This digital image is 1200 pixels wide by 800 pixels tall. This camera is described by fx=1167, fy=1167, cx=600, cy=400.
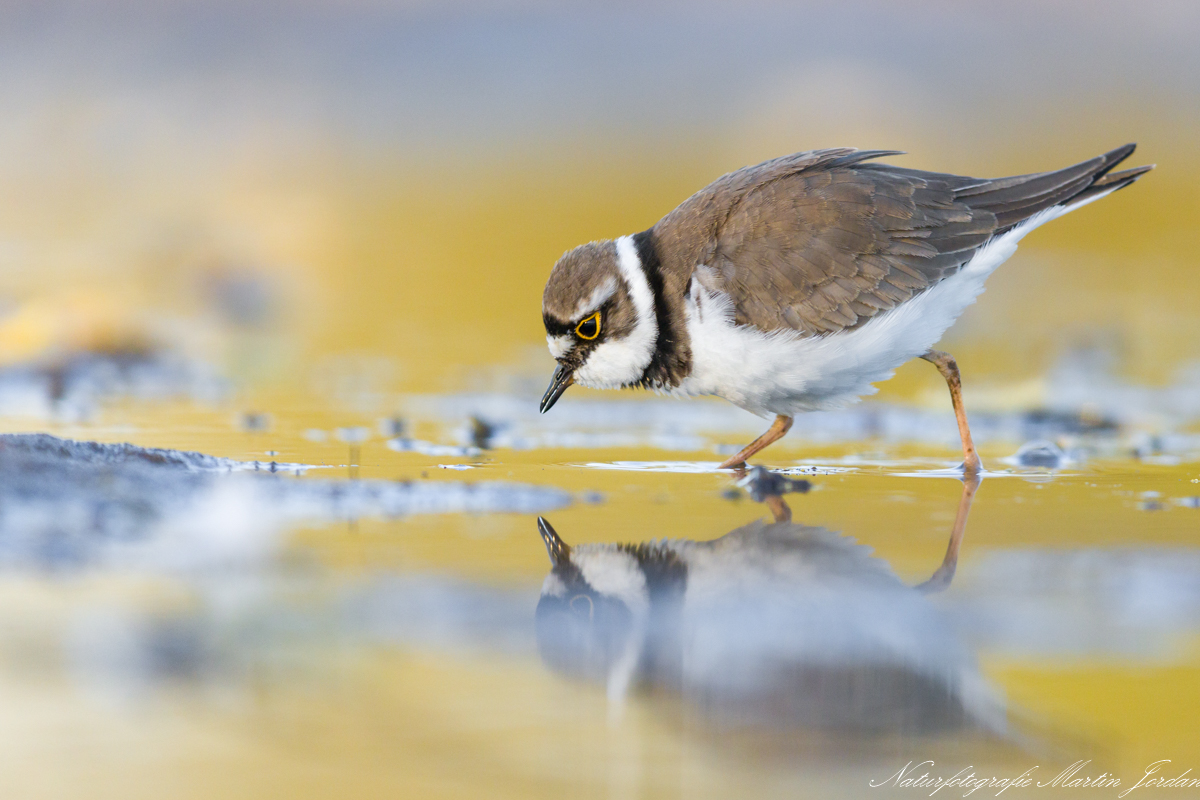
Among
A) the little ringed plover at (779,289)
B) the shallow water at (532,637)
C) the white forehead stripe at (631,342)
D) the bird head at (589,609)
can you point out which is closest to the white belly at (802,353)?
the little ringed plover at (779,289)

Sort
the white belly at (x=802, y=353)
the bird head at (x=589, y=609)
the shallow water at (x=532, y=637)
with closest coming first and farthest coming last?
1. the shallow water at (x=532, y=637)
2. the bird head at (x=589, y=609)
3. the white belly at (x=802, y=353)

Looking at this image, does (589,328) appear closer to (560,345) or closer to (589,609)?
(560,345)

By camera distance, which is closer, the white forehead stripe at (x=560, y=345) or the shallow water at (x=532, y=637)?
the shallow water at (x=532, y=637)

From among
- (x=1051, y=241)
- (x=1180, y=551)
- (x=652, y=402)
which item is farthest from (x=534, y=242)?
(x=1180, y=551)

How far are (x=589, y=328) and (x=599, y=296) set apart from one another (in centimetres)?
18

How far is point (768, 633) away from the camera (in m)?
3.10

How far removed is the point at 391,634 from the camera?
3021 mm

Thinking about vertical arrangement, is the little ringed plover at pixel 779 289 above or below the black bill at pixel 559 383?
above

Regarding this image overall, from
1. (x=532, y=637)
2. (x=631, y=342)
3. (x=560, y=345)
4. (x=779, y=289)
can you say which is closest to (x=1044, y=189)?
(x=779, y=289)

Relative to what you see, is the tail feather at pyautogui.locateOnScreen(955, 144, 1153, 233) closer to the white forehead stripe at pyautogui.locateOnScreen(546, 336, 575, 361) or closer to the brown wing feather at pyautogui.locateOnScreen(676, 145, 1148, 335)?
the brown wing feather at pyautogui.locateOnScreen(676, 145, 1148, 335)

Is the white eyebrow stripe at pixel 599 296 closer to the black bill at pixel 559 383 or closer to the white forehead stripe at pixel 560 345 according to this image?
the white forehead stripe at pixel 560 345

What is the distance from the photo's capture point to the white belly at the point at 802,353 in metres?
5.30

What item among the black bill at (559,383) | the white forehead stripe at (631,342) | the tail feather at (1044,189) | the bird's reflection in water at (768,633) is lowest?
the bird's reflection in water at (768,633)

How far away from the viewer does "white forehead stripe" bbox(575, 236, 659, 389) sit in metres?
5.48
